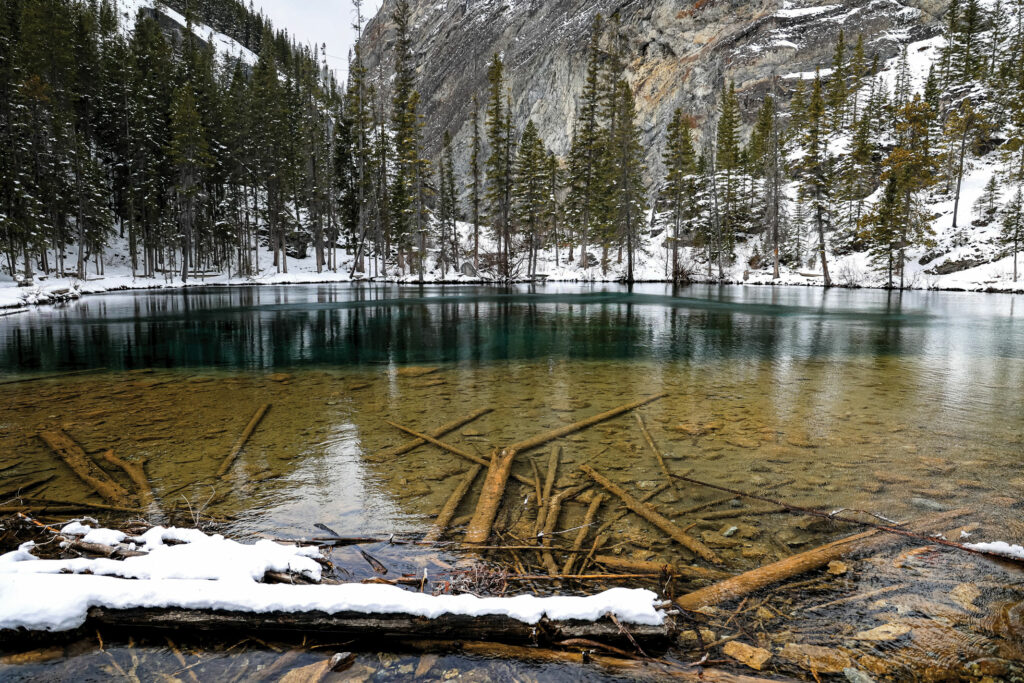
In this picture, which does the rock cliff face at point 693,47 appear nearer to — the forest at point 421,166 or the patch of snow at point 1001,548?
the forest at point 421,166

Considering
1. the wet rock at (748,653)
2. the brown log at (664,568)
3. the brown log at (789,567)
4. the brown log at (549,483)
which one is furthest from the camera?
the brown log at (549,483)

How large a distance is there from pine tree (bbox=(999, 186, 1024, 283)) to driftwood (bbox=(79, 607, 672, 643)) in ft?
155

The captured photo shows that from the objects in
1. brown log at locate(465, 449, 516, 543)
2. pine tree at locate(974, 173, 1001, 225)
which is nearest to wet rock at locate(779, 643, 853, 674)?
brown log at locate(465, 449, 516, 543)

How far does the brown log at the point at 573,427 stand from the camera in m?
6.40

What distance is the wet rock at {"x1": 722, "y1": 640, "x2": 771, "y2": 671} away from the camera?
2.66 m

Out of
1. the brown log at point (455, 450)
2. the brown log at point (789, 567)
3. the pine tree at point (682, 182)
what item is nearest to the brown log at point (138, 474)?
the brown log at point (455, 450)

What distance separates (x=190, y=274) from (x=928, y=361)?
62367mm

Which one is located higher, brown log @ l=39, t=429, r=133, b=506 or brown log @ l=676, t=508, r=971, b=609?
brown log @ l=39, t=429, r=133, b=506

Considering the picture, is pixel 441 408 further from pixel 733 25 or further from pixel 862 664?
pixel 733 25

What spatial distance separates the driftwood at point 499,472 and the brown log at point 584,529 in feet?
2.43

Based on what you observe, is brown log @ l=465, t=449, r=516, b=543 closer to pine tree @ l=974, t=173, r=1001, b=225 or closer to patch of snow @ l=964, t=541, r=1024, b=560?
patch of snow @ l=964, t=541, r=1024, b=560

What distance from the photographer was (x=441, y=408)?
27.2 ft

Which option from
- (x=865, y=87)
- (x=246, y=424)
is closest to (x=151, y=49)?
(x=246, y=424)

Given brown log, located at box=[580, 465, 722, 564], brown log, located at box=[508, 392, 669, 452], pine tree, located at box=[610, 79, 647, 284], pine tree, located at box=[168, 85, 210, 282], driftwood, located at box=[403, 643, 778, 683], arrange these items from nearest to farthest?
driftwood, located at box=[403, 643, 778, 683] < brown log, located at box=[580, 465, 722, 564] < brown log, located at box=[508, 392, 669, 452] < pine tree, located at box=[168, 85, 210, 282] < pine tree, located at box=[610, 79, 647, 284]
